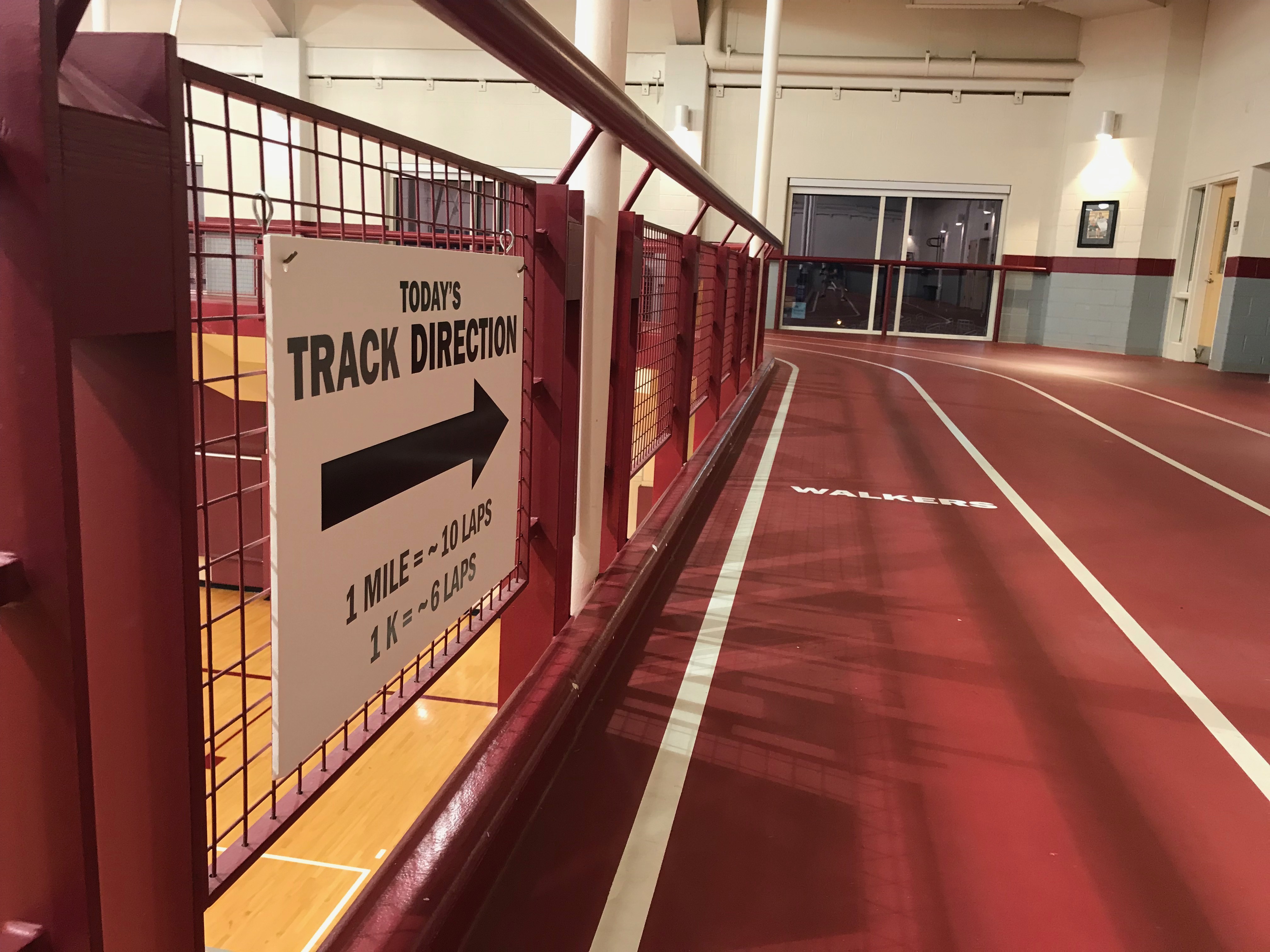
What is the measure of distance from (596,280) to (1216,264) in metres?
14.1

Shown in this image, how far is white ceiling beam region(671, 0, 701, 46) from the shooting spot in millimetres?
14031

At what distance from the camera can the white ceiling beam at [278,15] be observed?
1606 centimetres

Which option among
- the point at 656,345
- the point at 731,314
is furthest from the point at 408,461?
the point at 731,314

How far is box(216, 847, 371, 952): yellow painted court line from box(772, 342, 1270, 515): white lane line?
5335mm

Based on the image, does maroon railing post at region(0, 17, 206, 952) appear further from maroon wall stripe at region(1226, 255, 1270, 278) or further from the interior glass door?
the interior glass door

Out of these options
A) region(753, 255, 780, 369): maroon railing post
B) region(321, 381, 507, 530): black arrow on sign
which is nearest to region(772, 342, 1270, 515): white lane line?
region(753, 255, 780, 369): maroon railing post

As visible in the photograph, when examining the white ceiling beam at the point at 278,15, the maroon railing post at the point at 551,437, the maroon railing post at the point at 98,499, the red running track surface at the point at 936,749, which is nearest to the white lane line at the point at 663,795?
the red running track surface at the point at 936,749

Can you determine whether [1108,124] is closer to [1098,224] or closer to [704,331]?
[1098,224]

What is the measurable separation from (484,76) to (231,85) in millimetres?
16805

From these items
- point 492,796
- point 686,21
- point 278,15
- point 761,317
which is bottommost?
point 492,796

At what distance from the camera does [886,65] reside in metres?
15.0

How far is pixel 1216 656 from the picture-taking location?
2645 mm

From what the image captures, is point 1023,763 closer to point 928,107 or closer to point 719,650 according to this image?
point 719,650

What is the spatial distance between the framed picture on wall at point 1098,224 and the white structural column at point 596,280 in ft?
46.3
